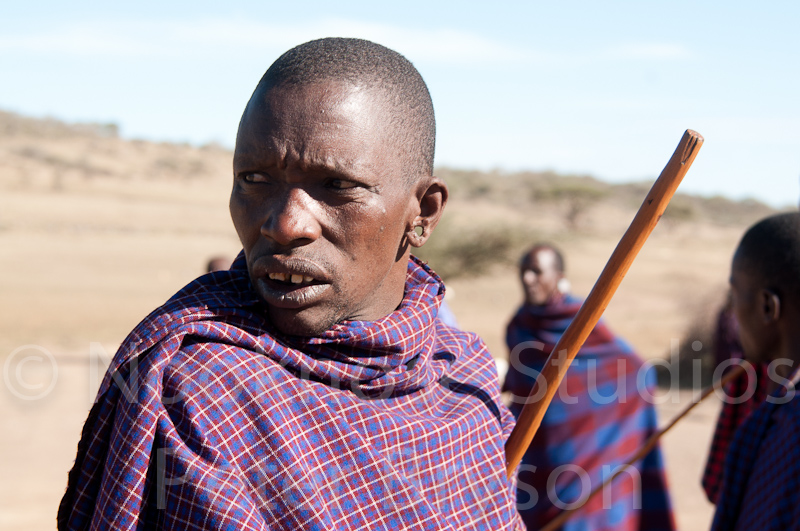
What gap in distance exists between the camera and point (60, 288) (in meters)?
17.2

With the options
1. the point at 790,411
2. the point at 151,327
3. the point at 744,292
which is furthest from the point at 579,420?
the point at 151,327

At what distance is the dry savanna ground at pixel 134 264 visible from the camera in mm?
8039

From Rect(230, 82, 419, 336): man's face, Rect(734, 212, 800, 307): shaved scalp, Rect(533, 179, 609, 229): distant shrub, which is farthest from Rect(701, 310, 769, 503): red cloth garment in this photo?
Rect(533, 179, 609, 229): distant shrub

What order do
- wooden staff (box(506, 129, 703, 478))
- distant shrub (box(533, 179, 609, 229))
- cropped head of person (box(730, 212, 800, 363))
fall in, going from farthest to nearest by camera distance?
distant shrub (box(533, 179, 609, 229)) < cropped head of person (box(730, 212, 800, 363)) < wooden staff (box(506, 129, 703, 478))

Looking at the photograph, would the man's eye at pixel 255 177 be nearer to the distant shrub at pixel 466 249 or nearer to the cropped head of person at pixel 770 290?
the cropped head of person at pixel 770 290

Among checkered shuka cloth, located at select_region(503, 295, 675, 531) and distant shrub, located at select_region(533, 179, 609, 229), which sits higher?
checkered shuka cloth, located at select_region(503, 295, 675, 531)

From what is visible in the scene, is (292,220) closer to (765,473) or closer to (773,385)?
(765,473)

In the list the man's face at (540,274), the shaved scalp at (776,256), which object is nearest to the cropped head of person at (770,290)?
the shaved scalp at (776,256)

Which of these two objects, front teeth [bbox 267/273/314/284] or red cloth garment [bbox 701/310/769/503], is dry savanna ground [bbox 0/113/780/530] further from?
front teeth [bbox 267/273/314/284]

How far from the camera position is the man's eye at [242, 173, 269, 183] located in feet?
4.97

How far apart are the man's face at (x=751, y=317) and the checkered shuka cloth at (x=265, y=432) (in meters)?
1.54

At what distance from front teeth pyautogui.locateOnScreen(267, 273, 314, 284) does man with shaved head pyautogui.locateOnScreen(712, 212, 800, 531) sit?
154 cm

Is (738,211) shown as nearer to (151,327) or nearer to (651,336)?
(651,336)

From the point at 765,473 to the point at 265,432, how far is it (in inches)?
65.8
